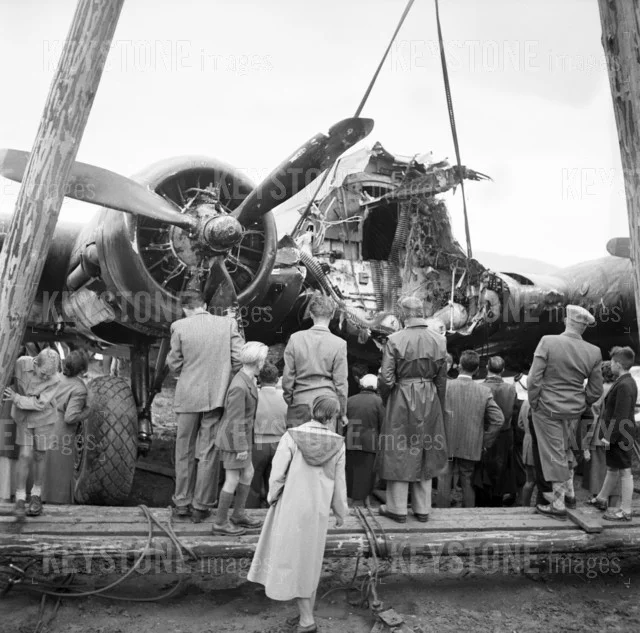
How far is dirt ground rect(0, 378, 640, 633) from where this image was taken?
3.67m

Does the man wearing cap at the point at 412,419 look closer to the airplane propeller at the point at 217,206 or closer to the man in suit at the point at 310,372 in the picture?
the man in suit at the point at 310,372

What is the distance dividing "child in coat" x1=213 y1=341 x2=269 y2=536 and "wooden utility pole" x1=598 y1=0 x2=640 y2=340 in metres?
2.31

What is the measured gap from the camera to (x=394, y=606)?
3996mm

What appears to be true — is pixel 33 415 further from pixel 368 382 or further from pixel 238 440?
pixel 368 382

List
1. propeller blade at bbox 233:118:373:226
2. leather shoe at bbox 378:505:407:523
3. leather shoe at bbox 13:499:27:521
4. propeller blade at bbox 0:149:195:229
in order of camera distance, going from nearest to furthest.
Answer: leather shoe at bbox 13:499:27:521, leather shoe at bbox 378:505:407:523, propeller blade at bbox 0:149:195:229, propeller blade at bbox 233:118:373:226

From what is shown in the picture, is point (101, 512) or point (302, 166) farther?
point (302, 166)

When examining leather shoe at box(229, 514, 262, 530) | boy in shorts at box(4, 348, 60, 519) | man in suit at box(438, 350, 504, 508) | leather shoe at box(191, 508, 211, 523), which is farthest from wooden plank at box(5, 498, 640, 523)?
man in suit at box(438, 350, 504, 508)

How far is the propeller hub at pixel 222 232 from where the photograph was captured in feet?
17.0

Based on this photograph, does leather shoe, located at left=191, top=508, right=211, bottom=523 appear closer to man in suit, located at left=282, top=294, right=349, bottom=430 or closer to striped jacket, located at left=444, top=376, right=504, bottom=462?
man in suit, located at left=282, top=294, right=349, bottom=430

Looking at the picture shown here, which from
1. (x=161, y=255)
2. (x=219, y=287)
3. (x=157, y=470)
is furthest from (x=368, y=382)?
(x=157, y=470)

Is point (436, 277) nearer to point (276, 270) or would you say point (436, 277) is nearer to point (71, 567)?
point (276, 270)

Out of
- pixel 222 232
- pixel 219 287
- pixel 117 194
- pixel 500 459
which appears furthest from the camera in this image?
pixel 500 459

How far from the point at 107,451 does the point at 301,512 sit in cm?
255

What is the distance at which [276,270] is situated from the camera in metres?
6.93
